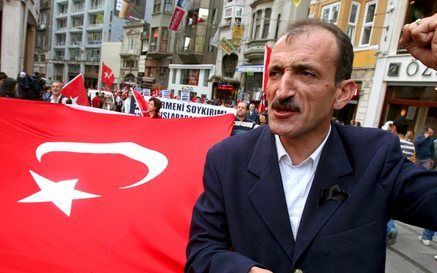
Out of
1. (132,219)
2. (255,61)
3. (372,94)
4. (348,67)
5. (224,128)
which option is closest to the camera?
(348,67)

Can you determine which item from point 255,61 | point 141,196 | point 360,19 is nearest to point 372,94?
point 360,19

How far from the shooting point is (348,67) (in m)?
1.49

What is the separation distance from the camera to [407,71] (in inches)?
574

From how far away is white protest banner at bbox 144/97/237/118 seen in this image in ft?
24.7

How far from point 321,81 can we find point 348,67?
0.62 ft

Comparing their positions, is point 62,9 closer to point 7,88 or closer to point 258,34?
point 258,34

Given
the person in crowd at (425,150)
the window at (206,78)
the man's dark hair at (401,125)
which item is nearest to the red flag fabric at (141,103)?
the man's dark hair at (401,125)

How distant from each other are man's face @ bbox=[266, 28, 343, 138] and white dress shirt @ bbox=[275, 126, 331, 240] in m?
0.12

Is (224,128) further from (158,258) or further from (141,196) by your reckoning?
(158,258)

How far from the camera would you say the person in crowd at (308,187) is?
1292mm

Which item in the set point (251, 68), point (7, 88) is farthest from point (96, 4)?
point (7, 88)

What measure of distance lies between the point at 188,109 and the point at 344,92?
6467mm

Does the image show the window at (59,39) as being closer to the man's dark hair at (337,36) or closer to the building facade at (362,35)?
the building facade at (362,35)

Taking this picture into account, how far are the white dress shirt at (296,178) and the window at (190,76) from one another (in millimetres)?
34294
